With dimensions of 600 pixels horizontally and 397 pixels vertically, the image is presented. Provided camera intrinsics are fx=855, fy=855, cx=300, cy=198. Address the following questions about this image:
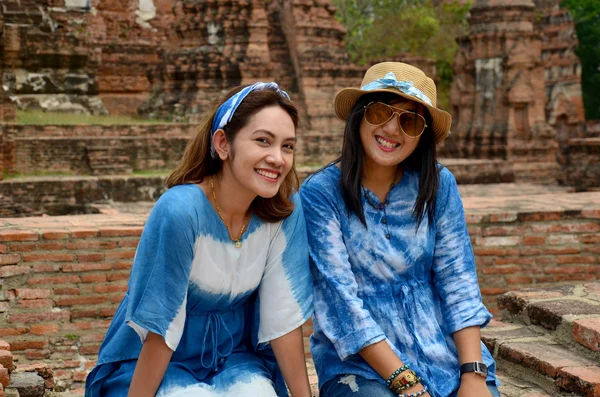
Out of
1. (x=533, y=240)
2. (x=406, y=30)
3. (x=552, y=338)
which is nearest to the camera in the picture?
(x=552, y=338)

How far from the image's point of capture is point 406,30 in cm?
2292

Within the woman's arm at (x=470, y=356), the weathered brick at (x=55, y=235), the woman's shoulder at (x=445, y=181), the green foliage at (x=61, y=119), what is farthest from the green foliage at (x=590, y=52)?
the woman's arm at (x=470, y=356)

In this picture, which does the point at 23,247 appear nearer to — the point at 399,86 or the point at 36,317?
the point at 36,317

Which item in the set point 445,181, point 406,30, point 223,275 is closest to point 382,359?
point 223,275

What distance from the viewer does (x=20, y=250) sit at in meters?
4.65

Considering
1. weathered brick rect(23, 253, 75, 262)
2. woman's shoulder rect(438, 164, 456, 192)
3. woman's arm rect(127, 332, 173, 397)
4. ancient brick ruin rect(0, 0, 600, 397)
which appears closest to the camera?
woman's arm rect(127, 332, 173, 397)

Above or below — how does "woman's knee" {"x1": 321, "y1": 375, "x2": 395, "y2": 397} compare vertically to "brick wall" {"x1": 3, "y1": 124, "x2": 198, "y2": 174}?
below

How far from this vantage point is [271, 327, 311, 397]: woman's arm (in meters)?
2.54

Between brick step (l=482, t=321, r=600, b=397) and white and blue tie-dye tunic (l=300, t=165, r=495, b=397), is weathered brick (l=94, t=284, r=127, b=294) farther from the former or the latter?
white and blue tie-dye tunic (l=300, t=165, r=495, b=397)

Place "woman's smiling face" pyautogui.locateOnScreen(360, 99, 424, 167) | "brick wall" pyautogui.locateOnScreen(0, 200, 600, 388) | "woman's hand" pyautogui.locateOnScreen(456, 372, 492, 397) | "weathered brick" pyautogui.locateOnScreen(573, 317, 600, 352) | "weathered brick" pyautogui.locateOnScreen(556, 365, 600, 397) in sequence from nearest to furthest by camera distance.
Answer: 1. "woman's hand" pyautogui.locateOnScreen(456, 372, 492, 397)
2. "woman's smiling face" pyautogui.locateOnScreen(360, 99, 424, 167)
3. "weathered brick" pyautogui.locateOnScreen(556, 365, 600, 397)
4. "weathered brick" pyautogui.locateOnScreen(573, 317, 600, 352)
5. "brick wall" pyautogui.locateOnScreen(0, 200, 600, 388)

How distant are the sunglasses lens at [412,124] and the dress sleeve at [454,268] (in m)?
0.20

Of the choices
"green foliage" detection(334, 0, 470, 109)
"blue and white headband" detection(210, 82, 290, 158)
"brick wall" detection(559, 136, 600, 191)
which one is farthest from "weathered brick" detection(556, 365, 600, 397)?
"green foliage" detection(334, 0, 470, 109)

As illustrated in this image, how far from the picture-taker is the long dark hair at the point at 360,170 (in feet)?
8.89

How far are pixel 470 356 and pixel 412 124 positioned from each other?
0.74 meters
